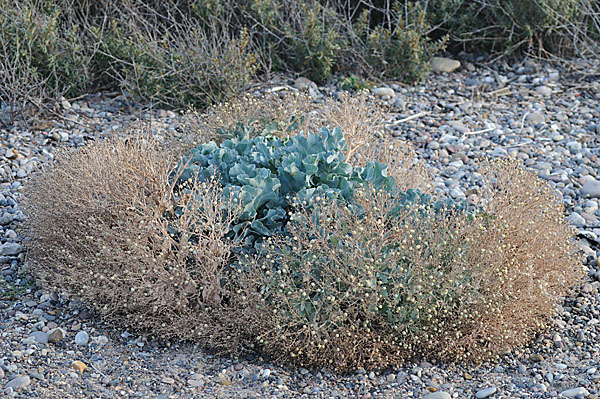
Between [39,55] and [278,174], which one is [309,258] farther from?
[39,55]

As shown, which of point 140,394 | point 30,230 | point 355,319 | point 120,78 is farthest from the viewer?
point 120,78

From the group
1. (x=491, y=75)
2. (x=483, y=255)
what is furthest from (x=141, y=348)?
(x=491, y=75)

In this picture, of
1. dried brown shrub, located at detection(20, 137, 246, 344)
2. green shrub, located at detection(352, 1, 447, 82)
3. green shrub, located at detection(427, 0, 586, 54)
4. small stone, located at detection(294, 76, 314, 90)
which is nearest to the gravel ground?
dried brown shrub, located at detection(20, 137, 246, 344)

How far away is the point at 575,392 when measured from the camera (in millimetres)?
2836

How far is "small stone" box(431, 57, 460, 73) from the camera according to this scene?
6.51m

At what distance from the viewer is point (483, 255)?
3.10 m

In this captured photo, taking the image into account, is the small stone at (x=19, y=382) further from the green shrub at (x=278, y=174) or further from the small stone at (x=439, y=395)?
the small stone at (x=439, y=395)

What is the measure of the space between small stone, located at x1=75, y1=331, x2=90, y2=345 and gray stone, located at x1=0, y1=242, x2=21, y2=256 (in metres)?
0.95

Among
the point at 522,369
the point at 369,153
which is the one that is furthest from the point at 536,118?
the point at 522,369

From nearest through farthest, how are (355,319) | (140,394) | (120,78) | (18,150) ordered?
(140,394) → (355,319) → (18,150) → (120,78)

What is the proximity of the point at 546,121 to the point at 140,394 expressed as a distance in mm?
3928

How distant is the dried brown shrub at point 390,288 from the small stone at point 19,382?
0.92 m

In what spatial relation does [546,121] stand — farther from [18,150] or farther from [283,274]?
[18,150]

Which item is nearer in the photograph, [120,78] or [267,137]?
[267,137]
